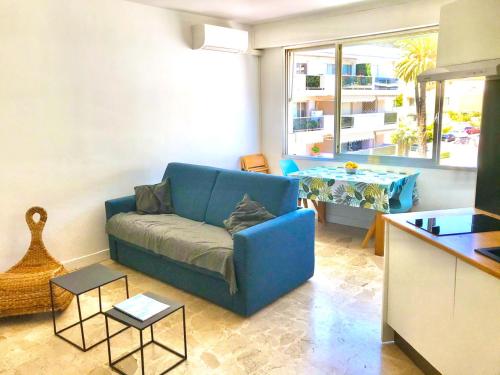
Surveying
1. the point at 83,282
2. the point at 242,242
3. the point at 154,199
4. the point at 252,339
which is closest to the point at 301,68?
the point at 154,199

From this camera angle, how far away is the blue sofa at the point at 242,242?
2812 millimetres

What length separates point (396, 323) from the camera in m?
2.34

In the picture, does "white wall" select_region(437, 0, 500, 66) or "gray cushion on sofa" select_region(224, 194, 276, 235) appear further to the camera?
"gray cushion on sofa" select_region(224, 194, 276, 235)

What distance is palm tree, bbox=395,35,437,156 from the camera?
13.7ft

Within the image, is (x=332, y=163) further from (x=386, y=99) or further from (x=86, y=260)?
(x=86, y=260)

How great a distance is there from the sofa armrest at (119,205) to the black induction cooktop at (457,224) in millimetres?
2681

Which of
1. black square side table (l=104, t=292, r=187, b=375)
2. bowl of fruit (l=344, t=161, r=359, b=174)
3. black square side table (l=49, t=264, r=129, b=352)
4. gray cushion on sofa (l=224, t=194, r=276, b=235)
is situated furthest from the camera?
bowl of fruit (l=344, t=161, r=359, b=174)

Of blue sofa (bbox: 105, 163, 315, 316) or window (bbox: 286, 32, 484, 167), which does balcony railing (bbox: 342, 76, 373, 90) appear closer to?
window (bbox: 286, 32, 484, 167)

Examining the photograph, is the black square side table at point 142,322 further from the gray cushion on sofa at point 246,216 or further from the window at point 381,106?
the window at point 381,106

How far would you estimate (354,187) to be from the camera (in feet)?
13.1

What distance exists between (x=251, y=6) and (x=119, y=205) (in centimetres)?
250

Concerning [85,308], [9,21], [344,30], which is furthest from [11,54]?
[344,30]

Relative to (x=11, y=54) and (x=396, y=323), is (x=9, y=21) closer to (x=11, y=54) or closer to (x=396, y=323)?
(x=11, y=54)

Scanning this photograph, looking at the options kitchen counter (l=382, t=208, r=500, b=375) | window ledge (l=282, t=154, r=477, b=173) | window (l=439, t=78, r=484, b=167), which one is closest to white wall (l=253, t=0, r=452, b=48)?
window (l=439, t=78, r=484, b=167)
